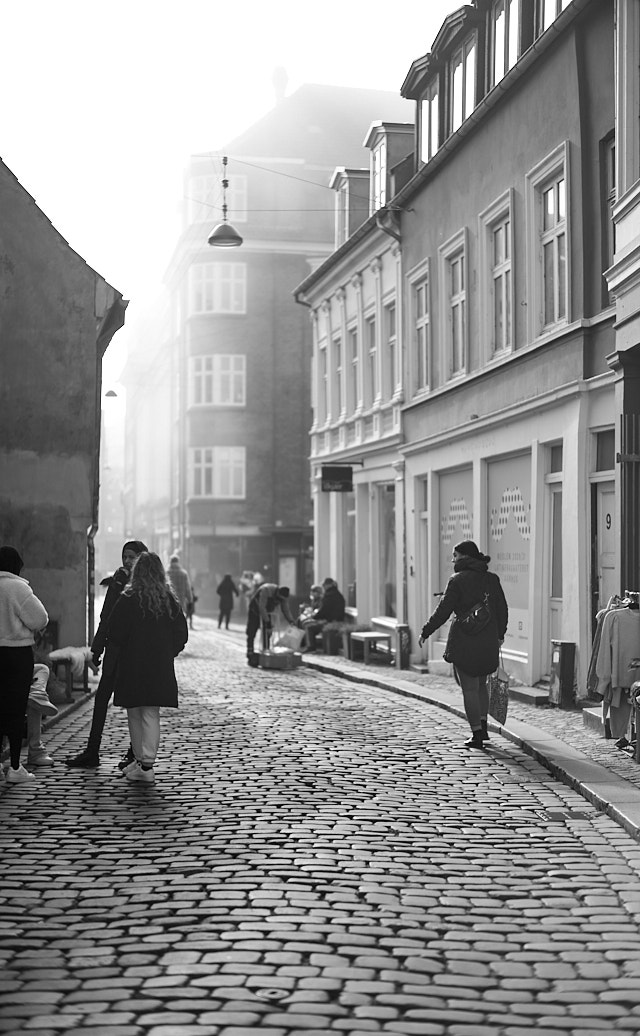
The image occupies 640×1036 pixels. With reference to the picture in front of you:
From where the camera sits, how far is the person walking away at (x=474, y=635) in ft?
41.2

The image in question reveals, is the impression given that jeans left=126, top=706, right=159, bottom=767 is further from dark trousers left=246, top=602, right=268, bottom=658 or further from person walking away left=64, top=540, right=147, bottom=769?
dark trousers left=246, top=602, right=268, bottom=658

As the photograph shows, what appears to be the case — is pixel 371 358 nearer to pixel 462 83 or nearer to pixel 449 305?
pixel 449 305

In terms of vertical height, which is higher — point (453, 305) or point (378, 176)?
point (378, 176)

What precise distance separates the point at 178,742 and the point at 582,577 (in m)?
5.66

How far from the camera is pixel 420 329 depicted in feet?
83.8

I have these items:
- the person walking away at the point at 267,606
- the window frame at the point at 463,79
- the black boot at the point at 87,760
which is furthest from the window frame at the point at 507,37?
the black boot at the point at 87,760

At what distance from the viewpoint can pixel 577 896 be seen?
22.5 ft

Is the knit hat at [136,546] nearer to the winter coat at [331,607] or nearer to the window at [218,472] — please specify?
the winter coat at [331,607]

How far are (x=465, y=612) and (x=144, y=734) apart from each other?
350 cm

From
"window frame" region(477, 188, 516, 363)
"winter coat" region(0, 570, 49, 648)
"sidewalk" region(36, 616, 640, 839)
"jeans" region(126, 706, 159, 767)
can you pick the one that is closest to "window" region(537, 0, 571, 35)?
"window frame" region(477, 188, 516, 363)

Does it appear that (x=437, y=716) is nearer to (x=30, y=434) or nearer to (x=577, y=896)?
(x=30, y=434)

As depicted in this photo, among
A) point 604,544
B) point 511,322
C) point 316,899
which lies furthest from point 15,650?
point 511,322

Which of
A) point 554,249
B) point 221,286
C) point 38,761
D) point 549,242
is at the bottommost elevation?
point 38,761

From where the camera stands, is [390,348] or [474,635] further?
[390,348]
